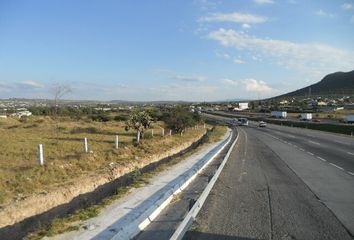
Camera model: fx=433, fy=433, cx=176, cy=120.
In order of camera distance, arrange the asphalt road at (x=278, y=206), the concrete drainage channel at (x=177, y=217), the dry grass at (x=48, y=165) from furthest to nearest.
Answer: the dry grass at (x=48, y=165)
the asphalt road at (x=278, y=206)
the concrete drainage channel at (x=177, y=217)

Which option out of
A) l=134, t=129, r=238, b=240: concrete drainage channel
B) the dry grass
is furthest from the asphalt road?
the dry grass

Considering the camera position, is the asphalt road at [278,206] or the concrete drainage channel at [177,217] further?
the asphalt road at [278,206]

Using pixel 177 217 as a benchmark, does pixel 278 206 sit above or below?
below

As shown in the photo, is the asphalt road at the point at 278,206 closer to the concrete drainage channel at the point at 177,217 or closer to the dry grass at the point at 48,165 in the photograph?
the concrete drainage channel at the point at 177,217

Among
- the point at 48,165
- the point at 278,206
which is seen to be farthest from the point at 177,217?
the point at 48,165

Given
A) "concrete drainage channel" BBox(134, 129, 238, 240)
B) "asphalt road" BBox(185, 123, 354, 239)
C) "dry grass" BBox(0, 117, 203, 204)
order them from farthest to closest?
1. "dry grass" BBox(0, 117, 203, 204)
2. "asphalt road" BBox(185, 123, 354, 239)
3. "concrete drainage channel" BBox(134, 129, 238, 240)

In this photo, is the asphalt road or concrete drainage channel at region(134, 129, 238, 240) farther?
the asphalt road

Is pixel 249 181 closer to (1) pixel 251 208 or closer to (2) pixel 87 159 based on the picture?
(1) pixel 251 208

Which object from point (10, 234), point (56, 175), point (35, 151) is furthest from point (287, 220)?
point (35, 151)

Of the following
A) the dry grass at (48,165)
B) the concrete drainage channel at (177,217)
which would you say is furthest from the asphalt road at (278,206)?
the dry grass at (48,165)

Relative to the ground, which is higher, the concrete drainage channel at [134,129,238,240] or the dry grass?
the concrete drainage channel at [134,129,238,240]

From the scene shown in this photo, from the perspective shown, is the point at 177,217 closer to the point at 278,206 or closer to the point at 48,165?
the point at 278,206

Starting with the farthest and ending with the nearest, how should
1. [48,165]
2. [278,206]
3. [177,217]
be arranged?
[48,165]
[278,206]
[177,217]

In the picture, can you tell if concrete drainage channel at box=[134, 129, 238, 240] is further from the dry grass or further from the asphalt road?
the dry grass
